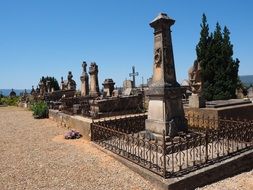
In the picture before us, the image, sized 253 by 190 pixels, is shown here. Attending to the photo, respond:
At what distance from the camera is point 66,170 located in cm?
745

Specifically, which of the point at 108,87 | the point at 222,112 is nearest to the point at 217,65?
the point at 108,87

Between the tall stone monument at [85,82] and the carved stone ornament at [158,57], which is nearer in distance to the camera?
the carved stone ornament at [158,57]

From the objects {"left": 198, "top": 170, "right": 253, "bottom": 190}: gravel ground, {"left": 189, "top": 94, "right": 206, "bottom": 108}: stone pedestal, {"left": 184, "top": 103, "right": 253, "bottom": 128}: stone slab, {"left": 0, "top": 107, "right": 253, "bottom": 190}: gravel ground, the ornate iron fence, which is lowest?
{"left": 198, "top": 170, "right": 253, "bottom": 190}: gravel ground

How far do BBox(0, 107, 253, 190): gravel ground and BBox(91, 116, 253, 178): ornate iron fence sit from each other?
45 centimetres

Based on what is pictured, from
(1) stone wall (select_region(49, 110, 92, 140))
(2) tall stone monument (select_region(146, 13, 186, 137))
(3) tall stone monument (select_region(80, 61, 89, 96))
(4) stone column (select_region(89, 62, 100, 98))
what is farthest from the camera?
(3) tall stone monument (select_region(80, 61, 89, 96))

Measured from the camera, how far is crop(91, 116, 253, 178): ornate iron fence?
21.9 feet

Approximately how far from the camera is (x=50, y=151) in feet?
31.2

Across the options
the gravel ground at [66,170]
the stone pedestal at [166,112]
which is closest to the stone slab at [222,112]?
the stone pedestal at [166,112]

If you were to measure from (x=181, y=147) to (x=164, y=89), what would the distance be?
213 centimetres

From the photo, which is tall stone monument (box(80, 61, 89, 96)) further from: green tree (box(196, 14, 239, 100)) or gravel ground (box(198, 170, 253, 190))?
gravel ground (box(198, 170, 253, 190))

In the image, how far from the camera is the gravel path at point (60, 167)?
21.3 feet

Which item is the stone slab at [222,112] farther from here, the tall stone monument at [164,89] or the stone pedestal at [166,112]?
the tall stone monument at [164,89]

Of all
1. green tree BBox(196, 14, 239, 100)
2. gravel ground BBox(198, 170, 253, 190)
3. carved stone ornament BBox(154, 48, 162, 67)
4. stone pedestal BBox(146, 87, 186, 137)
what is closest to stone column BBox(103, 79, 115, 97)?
green tree BBox(196, 14, 239, 100)

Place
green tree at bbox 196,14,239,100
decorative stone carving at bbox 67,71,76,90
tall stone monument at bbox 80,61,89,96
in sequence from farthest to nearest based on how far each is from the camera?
decorative stone carving at bbox 67,71,76,90 → tall stone monument at bbox 80,61,89,96 → green tree at bbox 196,14,239,100
